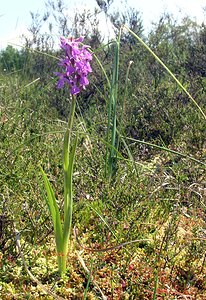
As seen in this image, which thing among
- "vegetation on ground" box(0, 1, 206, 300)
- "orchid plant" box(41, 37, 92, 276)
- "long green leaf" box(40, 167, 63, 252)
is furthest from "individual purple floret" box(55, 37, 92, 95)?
"long green leaf" box(40, 167, 63, 252)

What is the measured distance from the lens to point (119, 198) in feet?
7.72

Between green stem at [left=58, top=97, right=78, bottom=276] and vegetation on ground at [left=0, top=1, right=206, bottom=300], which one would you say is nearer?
green stem at [left=58, top=97, right=78, bottom=276]

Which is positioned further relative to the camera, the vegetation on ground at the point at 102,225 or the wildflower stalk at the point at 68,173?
the vegetation on ground at the point at 102,225

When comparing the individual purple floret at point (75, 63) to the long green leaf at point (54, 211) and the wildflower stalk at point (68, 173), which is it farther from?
the long green leaf at point (54, 211)

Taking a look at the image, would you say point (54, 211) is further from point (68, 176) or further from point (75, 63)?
point (75, 63)

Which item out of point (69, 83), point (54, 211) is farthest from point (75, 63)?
point (54, 211)

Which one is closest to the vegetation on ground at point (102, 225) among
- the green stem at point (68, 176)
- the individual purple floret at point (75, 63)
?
the green stem at point (68, 176)

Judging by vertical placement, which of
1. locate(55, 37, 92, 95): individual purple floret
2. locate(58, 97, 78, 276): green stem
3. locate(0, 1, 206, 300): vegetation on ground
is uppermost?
locate(55, 37, 92, 95): individual purple floret

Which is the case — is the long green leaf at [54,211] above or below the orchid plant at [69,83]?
below

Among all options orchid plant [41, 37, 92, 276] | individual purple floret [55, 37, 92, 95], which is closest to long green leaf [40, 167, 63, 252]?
orchid plant [41, 37, 92, 276]

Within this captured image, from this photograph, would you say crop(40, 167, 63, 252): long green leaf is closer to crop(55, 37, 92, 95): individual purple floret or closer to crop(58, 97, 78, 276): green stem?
crop(58, 97, 78, 276): green stem

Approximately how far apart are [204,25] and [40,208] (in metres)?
6.51

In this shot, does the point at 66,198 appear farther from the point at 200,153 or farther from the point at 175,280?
the point at 200,153

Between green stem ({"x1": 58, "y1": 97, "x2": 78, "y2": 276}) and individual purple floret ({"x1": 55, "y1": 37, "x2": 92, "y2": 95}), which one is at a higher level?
individual purple floret ({"x1": 55, "y1": 37, "x2": 92, "y2": 95})
